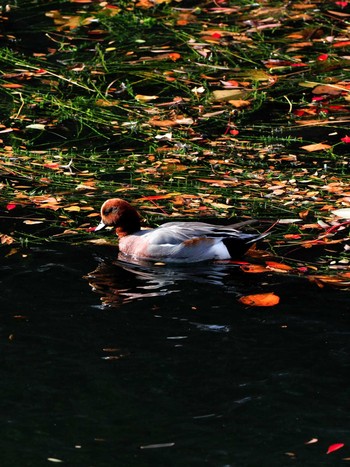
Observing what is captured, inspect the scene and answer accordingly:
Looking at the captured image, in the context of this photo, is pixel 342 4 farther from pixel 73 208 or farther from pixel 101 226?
pixel 101 226

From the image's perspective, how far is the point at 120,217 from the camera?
8.22 metres

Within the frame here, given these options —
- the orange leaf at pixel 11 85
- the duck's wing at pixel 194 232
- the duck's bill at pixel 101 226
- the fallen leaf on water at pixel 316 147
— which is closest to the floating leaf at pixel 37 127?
the orange leaf at pixel 11 85

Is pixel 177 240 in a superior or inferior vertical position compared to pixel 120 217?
inferior

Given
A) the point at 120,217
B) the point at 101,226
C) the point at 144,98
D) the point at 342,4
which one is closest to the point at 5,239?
the point at 101,226

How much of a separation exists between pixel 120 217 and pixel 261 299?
1.54 meters

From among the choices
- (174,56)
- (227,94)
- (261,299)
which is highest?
(174,56)

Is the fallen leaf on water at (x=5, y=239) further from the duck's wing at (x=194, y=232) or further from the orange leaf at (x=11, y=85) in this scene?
the orange leaf at (x=11, y=85)

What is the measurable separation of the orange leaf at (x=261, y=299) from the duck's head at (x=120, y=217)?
1387 millimetres

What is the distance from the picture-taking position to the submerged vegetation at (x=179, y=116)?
8734 mm

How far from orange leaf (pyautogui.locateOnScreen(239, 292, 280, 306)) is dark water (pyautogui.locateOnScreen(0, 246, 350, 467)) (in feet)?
0.27

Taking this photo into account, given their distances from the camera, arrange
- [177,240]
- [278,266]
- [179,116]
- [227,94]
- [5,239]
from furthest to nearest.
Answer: [227,94] → [179,116] → [5,239] → [177,240] → [278,266]

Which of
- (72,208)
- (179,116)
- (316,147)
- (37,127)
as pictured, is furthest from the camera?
(179,116)

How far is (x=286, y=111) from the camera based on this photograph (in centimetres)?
1106

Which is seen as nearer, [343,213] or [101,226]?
[101,226]
